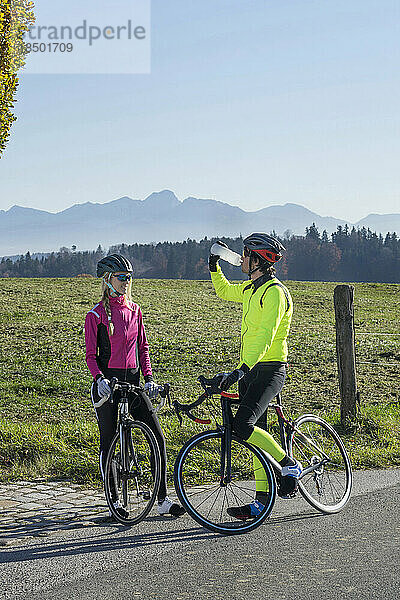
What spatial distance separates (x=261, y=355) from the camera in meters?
6.04

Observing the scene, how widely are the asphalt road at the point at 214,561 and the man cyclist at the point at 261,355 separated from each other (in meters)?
0.41

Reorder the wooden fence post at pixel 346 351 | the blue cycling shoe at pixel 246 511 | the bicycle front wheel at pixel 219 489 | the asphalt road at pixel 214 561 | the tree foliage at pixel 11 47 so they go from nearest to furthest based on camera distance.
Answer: the asphalt road at pixel 214 561, the bicycle front wheel at pixel 219 489, the blue cycling shoe at pixel 246 511, the wooden fence post at pixel 346 351, the tree foliage at pixel 11 47

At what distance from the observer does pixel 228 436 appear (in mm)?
6098

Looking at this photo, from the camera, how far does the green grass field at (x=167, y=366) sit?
28.6 feet

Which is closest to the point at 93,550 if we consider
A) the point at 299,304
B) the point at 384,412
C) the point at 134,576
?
the point at 134,576

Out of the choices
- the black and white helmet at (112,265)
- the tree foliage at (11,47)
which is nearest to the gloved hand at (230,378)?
the black and white helmet at (112,265)

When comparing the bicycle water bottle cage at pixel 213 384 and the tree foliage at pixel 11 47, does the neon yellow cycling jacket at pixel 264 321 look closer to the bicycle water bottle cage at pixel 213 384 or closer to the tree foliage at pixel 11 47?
the bicycle water bottle cage at pixel 213 384

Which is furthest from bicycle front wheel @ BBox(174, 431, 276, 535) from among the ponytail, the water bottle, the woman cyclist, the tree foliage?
the tree foliage

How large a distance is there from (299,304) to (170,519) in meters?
26.9

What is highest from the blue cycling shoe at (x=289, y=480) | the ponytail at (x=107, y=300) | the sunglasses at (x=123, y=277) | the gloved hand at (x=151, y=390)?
the sunglasses at (x=123, y=277)

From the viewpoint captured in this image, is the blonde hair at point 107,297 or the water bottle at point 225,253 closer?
the blonde hair at point 107,297

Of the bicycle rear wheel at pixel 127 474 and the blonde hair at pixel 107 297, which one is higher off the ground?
the blonde hair at pixel 107 297

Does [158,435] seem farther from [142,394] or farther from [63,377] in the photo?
[63,377]

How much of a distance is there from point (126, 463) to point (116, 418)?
15.4 inches
